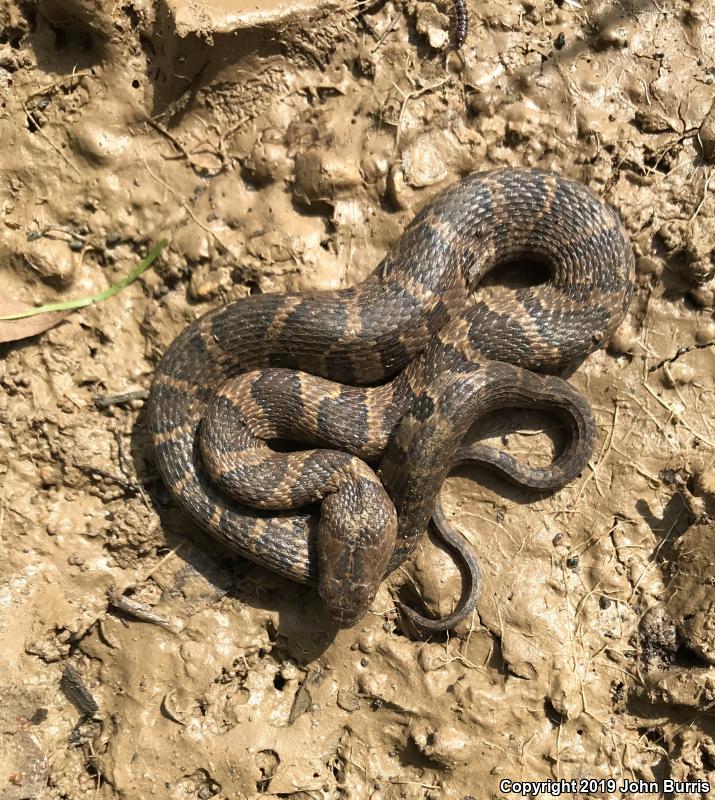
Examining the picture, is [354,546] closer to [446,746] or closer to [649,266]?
[446,746]

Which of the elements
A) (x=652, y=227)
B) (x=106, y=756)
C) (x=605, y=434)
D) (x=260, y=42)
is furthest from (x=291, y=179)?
(x=106, y=756)

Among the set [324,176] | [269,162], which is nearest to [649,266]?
[324,176]

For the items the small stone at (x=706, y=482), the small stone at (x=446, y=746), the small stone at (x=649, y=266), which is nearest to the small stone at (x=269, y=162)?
the small stone at (x=649, y=266)

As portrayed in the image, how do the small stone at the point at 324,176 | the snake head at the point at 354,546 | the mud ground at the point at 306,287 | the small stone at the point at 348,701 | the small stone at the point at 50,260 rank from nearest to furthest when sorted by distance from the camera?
1. the snake head at the point at 354,546
2. the mud ground at the point at 306,287
3. the small stone at the point at 348,701
4. the small stone at the point at 324,176
5. the small stone at the point at 50,260

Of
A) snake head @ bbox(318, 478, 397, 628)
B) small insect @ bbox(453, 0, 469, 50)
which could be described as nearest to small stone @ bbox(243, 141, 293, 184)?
small insect @ bbox(453, 0, 469, 50)

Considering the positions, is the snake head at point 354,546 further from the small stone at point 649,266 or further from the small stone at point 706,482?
the small stone at point 649,266

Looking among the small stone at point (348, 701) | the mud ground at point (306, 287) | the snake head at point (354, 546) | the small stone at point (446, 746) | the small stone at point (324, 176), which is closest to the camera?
the snake head at point (354, 546)
